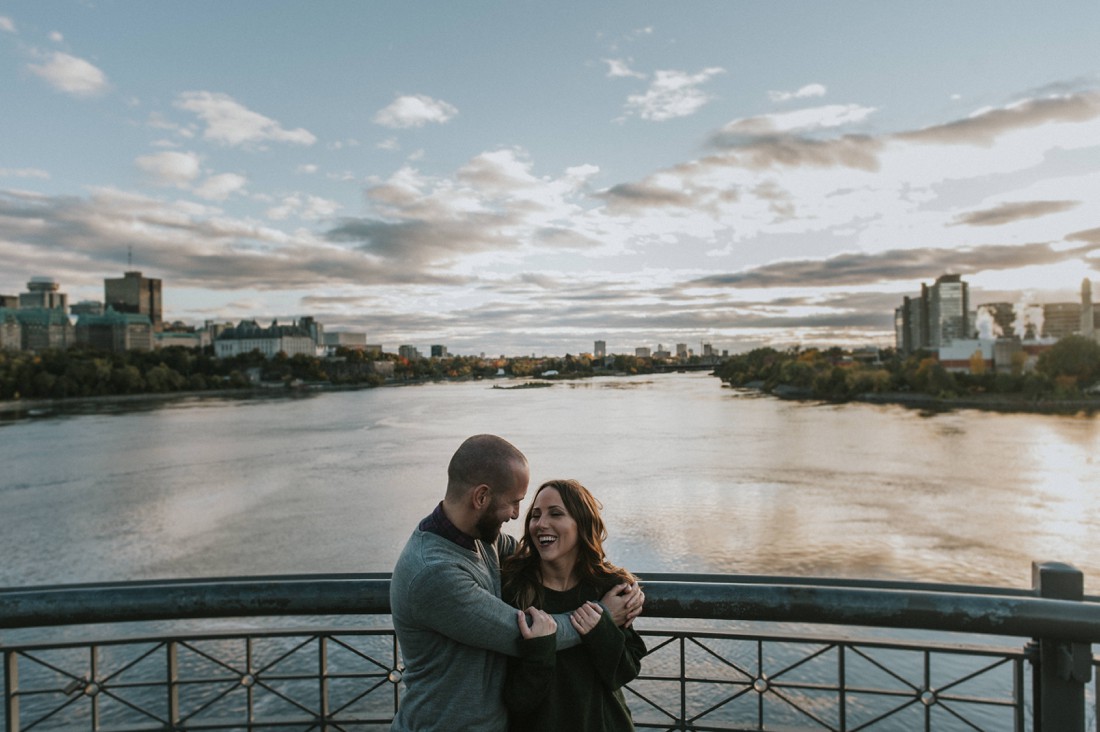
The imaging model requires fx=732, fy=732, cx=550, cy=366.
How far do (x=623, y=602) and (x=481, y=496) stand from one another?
0.40m

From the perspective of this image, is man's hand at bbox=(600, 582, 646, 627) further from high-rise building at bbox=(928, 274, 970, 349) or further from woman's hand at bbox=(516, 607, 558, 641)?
high-rise building at bbox=(928, 274, 970, 349)

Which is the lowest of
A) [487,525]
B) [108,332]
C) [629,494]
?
[629,494]

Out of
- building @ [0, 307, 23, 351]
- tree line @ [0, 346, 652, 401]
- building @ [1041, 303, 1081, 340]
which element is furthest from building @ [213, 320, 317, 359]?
building @ [1041, 303, 1081, 340]

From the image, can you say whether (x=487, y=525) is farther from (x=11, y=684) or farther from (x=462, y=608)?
(x=11, y=684)

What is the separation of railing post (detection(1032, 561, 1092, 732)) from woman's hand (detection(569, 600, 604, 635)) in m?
1.09

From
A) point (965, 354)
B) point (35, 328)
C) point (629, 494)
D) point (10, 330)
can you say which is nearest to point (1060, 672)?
point (629, 494)

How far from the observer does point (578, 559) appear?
5.76ft

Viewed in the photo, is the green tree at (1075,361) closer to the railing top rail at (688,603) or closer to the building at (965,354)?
the building at (965,354)

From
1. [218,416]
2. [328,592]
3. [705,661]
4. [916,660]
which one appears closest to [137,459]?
[218,416]

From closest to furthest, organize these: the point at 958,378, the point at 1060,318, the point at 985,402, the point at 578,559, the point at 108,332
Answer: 1. the point at 578,559
2. the point at 985,402
3. the point at 958,378
4. the point at 1060,318
5. the point at 108,332

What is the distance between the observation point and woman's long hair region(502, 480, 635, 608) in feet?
5.61

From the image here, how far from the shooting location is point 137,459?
98.8ft

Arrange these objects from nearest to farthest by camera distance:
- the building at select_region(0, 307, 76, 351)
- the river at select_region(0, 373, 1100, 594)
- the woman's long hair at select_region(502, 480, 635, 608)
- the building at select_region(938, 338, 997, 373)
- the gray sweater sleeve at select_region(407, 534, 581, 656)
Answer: the gray sweater sleeve at select_region(407, 534, 581, 656) → the woman's long hair at select_region(502, 480, 635, 608) → the river at select_region(0, 373, 1100, 594) → the building at select_region(938, 338, 997, 373) → the building at select_region(0, 307, 76, 351)

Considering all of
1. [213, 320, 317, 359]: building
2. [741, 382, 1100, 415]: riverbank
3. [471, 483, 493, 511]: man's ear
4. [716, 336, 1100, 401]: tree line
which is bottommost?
[741, 382, 1100, 415]: riverbank
